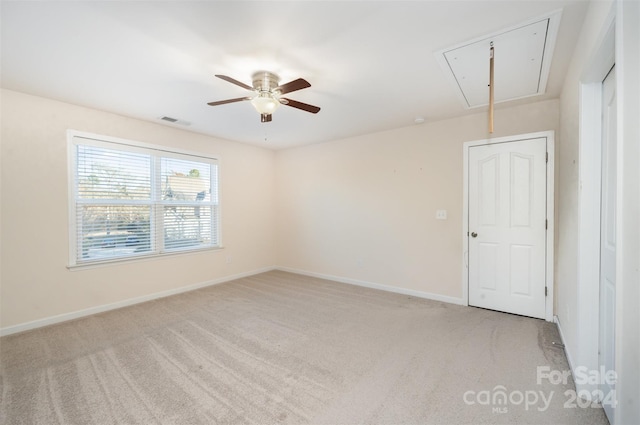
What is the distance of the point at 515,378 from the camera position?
2008 millimetres

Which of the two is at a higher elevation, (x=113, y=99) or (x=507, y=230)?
(x=113, y=99)

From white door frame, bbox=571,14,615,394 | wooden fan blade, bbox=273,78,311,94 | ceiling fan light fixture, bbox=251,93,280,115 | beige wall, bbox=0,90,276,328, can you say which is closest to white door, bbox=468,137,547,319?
white door frame, bbox=571,14,615,394

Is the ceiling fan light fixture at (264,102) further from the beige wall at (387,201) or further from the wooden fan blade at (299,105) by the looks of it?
the beige wall at (387,201)

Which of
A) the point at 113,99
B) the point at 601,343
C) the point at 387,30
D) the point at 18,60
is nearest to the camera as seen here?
the point at 601,343

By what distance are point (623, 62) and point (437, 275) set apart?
122 inches

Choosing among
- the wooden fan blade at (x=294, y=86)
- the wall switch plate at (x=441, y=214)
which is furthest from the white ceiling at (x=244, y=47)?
the wall switch plate at (x=441, y=214)

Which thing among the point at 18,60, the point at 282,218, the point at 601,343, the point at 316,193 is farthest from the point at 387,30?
the point at 282,218

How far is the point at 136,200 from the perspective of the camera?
3.71m

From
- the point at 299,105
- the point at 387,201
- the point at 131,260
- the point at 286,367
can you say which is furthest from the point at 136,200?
the point at 387,201

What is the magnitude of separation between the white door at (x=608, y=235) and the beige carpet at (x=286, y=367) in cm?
38

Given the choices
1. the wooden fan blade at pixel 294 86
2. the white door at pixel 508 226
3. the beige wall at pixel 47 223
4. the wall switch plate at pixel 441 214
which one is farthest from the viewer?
the wall switch plate at pixel 441 214

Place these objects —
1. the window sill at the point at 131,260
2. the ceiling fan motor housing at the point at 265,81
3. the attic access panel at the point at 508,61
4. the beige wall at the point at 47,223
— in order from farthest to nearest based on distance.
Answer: the window sill at the point at 131,260
the beige wall at the point at 47,223
the ceiling fan motor housing at the point at 265,81
the attic access panel at the point at 508,61

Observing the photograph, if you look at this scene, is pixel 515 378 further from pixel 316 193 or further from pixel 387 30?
pixel 316 193

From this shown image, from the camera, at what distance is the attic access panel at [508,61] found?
188 cm
